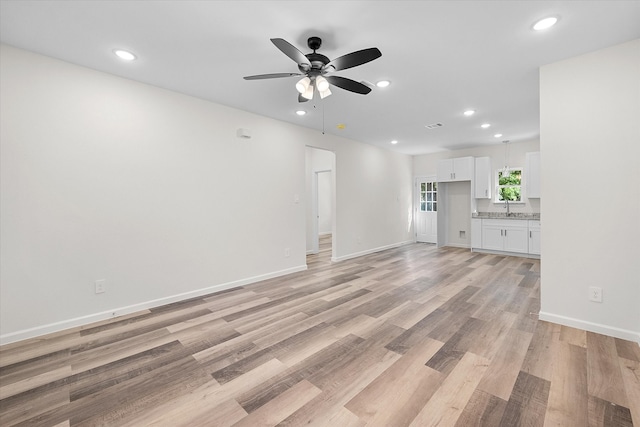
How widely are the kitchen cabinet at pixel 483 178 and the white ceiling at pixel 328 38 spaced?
3361 mm

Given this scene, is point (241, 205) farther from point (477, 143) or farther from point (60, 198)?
point (477, 143)

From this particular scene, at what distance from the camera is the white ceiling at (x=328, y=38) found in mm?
1994

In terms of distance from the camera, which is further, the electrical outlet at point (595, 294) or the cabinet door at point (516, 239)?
the cabinet door at point (516, 239)

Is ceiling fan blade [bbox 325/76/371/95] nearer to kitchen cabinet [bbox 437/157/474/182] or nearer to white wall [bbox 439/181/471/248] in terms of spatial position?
kitchen cabinet [bbox 437/157/474/182]

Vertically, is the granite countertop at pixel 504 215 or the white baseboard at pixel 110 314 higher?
the granite countertop at pixel 504 215

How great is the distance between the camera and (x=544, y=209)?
286 cm

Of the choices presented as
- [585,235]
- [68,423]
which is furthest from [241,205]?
[585,235]

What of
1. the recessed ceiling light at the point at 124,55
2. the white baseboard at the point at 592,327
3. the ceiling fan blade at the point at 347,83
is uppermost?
the recessed ceiling light at the point at 124,55

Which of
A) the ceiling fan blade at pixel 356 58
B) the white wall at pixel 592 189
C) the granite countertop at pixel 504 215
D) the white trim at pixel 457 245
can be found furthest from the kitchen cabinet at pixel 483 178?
the ceiling fan blade at pixel 356 58

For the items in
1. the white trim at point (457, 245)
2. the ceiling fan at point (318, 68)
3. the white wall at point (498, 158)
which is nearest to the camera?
the ceiling fan at point (318, 68)

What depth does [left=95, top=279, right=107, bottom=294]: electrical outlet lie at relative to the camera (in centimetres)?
292

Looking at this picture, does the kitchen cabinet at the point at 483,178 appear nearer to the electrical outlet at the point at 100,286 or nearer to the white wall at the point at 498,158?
the white wall at the point at 498,158

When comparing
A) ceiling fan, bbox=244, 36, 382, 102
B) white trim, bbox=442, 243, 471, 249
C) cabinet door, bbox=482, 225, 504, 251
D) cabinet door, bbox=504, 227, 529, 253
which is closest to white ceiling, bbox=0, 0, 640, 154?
ceiling fan, bbox=244, 36, 382, 102

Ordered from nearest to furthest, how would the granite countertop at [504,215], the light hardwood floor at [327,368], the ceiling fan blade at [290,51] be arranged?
the light hardwood floor at [327,368] < the ceiling fan blade at [290,51] < the granite countertop at [504,215]
